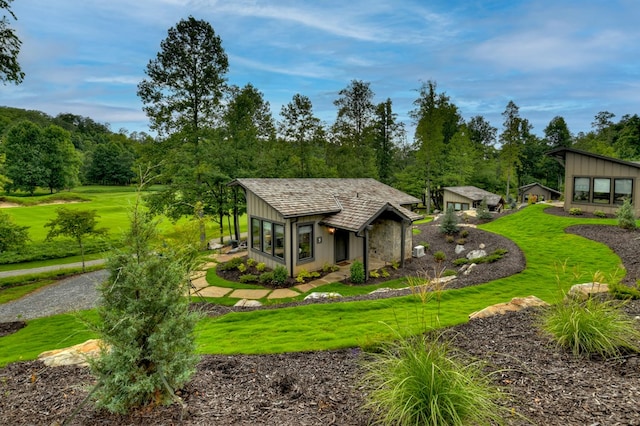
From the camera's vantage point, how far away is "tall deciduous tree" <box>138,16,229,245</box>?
18.3m

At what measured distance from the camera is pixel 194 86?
62.4 feet

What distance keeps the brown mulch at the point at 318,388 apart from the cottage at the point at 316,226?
8370mm

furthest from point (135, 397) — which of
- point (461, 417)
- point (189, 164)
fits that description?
point (189, 164)

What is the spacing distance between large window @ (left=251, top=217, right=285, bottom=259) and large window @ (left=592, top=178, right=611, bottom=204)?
18525 mm

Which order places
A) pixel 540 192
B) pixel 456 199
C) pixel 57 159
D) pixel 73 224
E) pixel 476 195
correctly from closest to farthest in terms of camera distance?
pixel 73 224 < pixel 476 195 < pixel 456 199 < pixel 540 192 < pixel 57 159

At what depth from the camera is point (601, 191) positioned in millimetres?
17891

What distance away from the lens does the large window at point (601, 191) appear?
17.6m

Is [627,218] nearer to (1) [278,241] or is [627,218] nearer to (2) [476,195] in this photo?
(1) [278,241]

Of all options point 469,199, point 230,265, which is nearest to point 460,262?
point 230,265

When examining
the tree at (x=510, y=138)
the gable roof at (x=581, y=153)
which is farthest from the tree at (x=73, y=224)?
the tree at (x=510, y=138)

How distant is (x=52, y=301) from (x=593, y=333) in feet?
52.5

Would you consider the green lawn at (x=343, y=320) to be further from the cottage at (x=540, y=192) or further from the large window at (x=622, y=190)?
the cottage at (x=540, y=192)

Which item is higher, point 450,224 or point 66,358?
point 450,224

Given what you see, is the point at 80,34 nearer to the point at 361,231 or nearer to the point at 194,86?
the point at 194,86
